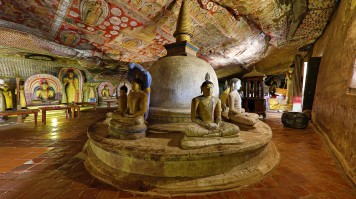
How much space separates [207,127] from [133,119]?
144 cm

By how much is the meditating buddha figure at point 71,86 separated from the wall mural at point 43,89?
105cm

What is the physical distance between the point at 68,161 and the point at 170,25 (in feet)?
21.8

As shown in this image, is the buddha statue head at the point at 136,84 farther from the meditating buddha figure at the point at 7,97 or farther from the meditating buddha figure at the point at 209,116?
the meditating buddha figure at the point at 7,97

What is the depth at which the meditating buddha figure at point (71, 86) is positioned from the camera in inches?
469

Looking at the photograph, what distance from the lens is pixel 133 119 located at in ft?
9.86

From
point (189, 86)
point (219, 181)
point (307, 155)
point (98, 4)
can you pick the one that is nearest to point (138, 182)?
point (219, 181)

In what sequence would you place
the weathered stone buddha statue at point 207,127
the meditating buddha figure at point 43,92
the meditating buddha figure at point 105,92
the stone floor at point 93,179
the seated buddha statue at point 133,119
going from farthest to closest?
the meditating buddha figure at point 105,92
the meditating buddha figure at point 43,92
the seated buddha statue at point 133,119
the weathered stone buddha statue at point 207,127
the stone floor at point 93,179

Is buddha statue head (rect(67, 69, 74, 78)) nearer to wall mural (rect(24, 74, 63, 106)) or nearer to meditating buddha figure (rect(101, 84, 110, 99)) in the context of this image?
wall mural (rect(24, 74, 63, 106))

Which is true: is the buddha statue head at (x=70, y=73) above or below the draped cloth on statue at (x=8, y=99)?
above

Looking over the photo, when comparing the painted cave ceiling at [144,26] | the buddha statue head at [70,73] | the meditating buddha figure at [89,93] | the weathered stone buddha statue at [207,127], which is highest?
the painted cave ceiling at [144,26]

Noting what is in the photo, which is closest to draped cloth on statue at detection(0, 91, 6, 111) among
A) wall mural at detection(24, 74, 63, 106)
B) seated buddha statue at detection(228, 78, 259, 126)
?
wall mural at detection(24, 74, 63, 106)

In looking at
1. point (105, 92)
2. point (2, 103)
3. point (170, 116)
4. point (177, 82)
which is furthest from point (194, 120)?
point (105, 92)

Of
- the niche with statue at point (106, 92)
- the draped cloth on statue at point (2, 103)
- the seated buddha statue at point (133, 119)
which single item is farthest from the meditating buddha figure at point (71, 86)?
the seated buddha statue at point (133, 119)

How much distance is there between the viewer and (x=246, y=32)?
878 cm
